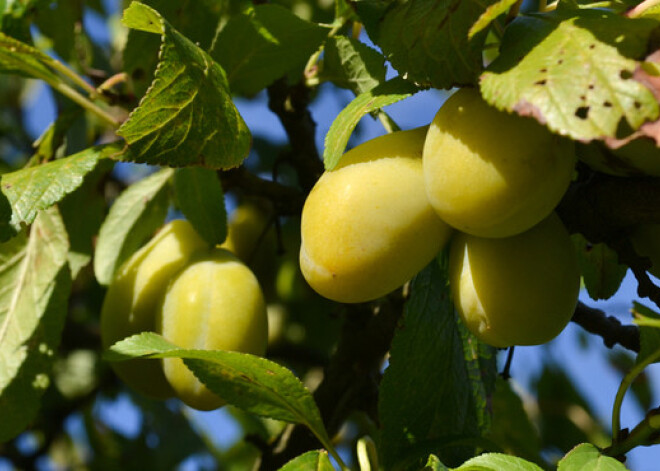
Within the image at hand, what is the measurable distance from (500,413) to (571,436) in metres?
0.46

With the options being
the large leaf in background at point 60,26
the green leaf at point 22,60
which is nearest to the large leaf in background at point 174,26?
the green leaf at point 22,60

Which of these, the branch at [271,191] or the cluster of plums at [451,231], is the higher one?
the cluster of plums at [451,231]

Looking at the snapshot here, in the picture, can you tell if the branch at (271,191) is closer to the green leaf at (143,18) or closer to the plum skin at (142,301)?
the plum skin at (142,301)

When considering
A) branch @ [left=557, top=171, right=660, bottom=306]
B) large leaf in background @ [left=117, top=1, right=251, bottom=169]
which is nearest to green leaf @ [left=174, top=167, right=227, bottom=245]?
large leaf in background @ [left=117, top=1, right=251, bottom=169]

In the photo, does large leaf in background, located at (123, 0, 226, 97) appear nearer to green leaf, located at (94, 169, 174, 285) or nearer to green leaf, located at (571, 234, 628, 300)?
green leaf, located at (94, 169, 174, 285)

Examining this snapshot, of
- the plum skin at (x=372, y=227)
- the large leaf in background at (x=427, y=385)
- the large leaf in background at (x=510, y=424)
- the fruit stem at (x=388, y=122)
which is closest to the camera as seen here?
the plum skin at (x=372, y=227)

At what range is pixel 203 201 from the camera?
1005 millimetres

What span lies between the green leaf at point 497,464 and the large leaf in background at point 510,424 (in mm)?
535

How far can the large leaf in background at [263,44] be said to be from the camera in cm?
96

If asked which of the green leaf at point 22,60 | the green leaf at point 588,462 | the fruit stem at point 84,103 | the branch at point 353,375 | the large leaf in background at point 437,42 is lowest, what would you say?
the branch at point 353,375

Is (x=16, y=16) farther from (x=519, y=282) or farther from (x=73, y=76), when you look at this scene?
(x=519, y=282)

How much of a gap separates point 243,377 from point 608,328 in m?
0.48

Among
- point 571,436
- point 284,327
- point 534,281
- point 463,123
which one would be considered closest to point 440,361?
point 534,281

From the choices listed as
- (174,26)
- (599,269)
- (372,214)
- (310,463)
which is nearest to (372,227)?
(372,214)
